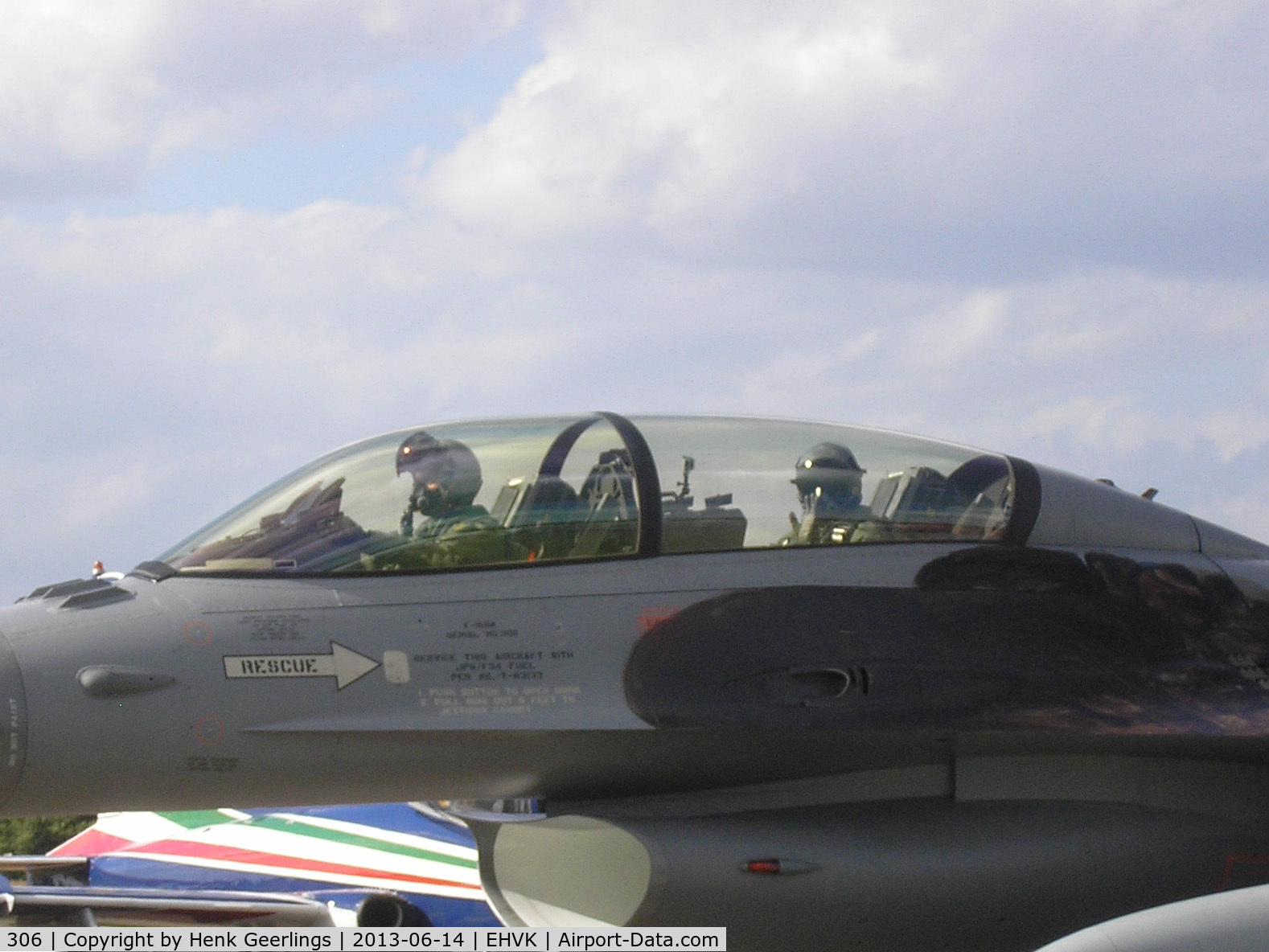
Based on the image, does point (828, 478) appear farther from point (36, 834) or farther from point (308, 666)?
point (36, 834)

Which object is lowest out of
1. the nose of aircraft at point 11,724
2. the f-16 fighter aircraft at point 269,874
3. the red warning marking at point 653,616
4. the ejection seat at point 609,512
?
the f-16 fighter aircraft at point 269,874

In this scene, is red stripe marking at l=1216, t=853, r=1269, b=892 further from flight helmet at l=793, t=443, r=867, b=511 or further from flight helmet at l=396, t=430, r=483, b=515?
flight helmet at l=396, t=430, r=483, b=515

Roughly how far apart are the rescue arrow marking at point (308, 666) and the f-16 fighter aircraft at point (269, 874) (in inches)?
179

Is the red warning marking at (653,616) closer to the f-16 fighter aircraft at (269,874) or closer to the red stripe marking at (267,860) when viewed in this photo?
the f-16 fighter aircraft at (269,874)

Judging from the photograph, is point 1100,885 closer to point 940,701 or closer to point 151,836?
point 940,701

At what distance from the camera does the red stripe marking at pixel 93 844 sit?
13.5 metres

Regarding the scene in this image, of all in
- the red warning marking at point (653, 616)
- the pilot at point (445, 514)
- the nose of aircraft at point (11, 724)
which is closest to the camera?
the nose of aircraft at point (11, 724)

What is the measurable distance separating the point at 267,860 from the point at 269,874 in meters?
0.23

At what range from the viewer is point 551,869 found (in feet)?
23.0

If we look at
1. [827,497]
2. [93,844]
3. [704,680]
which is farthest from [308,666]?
[93,844]

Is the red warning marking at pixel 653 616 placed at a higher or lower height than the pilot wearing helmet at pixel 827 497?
lower
